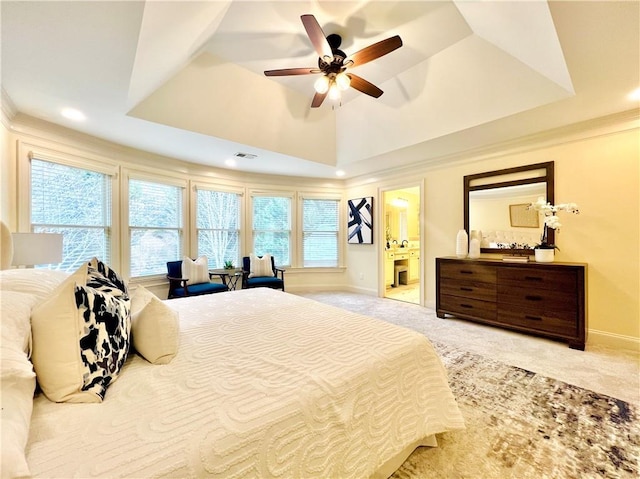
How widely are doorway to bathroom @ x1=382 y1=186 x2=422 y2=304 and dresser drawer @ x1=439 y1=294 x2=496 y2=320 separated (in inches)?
77.9

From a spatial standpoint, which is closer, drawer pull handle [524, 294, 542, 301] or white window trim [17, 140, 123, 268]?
white window trim [17, 140, 123, 268]

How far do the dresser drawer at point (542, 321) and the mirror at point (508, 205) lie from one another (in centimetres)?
85

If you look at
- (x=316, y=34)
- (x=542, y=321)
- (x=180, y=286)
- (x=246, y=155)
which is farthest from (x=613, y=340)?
(x=180, y=286)

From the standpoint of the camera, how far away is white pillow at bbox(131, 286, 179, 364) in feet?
4.06

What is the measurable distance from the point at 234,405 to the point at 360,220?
16.3ft

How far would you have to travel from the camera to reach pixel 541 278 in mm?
3037

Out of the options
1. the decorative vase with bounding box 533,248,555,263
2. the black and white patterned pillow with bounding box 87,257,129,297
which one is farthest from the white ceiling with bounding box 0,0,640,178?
the black and white patterned pillow with bounding box 87,257,129,297

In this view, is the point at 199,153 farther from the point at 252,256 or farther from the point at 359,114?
the point at 359,114

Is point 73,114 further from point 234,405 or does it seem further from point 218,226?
point 234,405

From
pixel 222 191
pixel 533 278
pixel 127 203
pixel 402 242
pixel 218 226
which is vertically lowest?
pixel 533 278

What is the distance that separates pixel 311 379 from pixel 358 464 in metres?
0.37

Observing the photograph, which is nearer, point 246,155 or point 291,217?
point 246,155

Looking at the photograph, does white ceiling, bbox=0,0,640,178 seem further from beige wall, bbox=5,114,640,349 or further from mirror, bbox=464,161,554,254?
mirror, bbox=464,161,554,254

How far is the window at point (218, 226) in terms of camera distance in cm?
486
